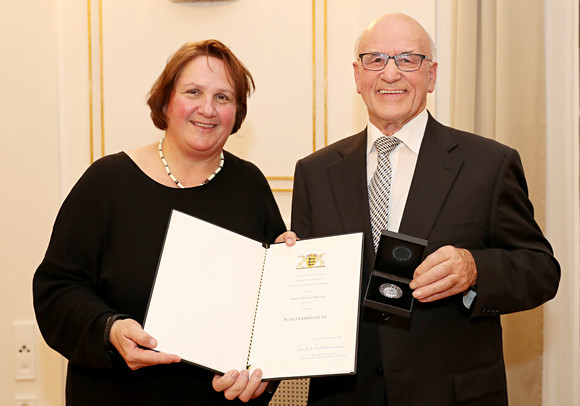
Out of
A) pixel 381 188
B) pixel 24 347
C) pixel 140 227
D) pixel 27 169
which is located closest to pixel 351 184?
pixel 381 188

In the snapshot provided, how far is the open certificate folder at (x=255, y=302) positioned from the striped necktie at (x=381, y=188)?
157 mm

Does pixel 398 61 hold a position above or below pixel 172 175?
above

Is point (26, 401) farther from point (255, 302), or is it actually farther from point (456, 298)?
point (456, 298)

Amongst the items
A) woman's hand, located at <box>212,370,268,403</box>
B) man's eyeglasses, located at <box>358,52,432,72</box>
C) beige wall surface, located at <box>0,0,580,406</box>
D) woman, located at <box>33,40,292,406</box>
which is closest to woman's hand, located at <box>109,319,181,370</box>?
woman, located at <box>33,40,292,406</box>

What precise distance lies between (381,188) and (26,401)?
279 cm

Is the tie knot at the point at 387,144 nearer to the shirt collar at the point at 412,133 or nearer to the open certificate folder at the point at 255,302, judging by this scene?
the shirt collar at the point at 412,133

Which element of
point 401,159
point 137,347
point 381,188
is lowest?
point 137,347

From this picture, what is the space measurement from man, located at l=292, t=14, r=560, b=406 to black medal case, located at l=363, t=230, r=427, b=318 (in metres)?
0.04

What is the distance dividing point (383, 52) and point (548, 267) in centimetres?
99

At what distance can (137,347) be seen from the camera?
2088mm

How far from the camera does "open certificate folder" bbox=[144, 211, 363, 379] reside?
2.10 metres

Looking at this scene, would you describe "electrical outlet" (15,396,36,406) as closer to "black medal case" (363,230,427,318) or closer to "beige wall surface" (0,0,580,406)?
"beige wall surface" (0,0,580,406)

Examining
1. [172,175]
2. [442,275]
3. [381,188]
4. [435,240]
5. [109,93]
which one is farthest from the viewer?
[109,93]

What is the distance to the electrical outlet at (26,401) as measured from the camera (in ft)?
12.9
